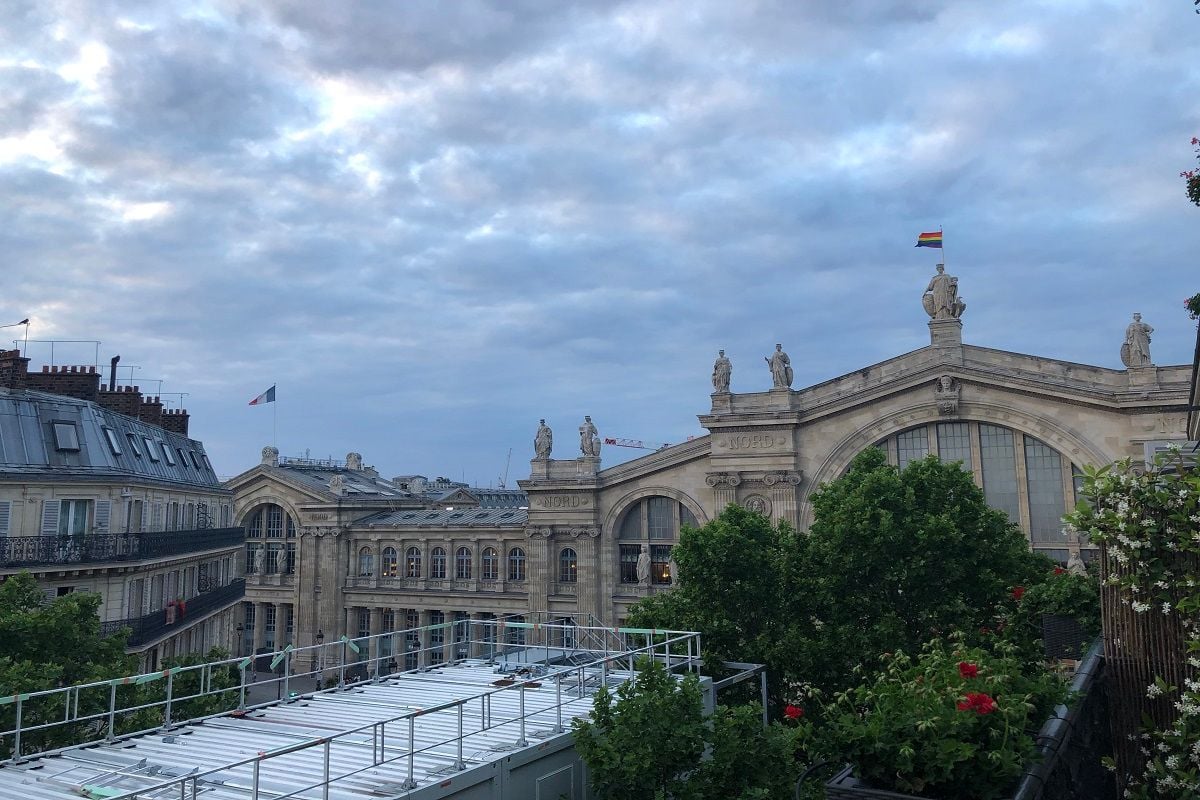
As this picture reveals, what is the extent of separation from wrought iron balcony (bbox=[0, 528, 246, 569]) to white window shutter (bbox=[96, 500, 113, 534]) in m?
0.71

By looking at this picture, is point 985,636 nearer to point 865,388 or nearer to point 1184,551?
point 1184,551

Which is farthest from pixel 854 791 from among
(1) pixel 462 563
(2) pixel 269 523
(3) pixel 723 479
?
(2) pixel 269 523

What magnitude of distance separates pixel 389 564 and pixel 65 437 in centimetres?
3175

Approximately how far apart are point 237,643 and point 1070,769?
71.4 meters

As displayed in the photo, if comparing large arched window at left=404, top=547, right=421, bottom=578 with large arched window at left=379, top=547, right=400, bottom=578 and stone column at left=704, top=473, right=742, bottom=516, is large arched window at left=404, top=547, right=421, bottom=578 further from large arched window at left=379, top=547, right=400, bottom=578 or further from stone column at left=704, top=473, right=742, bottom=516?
stone column at left=704, top=473, right=742, bottom=516

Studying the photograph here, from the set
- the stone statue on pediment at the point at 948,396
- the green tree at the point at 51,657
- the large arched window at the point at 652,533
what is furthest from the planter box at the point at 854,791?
the large arched window at the point at 652,533

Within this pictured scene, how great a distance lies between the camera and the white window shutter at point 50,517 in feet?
109

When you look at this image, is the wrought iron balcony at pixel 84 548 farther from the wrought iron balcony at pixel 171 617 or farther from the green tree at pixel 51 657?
the green tree at pixel 51 657

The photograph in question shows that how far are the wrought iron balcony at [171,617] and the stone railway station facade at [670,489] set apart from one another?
1186 centimetres

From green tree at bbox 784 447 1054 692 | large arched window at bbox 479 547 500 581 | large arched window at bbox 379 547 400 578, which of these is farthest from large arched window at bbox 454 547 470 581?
green tree at bbox 784 447 1054 692

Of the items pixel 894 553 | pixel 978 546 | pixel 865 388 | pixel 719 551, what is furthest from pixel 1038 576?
pixel 865 388

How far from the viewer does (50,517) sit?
33.5 metres

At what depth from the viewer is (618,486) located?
54656 millimetres

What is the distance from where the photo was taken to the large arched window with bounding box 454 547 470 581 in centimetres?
→ 6153
